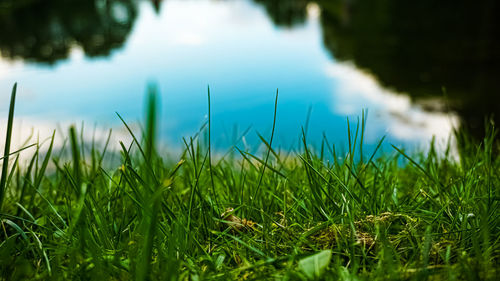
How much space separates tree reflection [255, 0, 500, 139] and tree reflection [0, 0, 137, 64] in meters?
7.62

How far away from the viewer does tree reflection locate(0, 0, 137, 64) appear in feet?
44.8

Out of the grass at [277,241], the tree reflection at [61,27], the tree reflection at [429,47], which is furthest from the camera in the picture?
the tree reflection at [61,27]

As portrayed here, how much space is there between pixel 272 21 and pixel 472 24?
12.0 metres

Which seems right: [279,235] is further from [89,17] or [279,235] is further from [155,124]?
[89,17]

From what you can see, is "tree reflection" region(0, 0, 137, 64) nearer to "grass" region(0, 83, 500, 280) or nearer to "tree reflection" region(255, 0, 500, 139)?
"tree reflection" region(255, 0, 500, 139)

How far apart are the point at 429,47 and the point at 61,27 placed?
13.5 m

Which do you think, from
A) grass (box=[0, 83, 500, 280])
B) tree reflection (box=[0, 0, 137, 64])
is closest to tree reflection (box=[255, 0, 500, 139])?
grass (box=[0, 83, 500, 280])

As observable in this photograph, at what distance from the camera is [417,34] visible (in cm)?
1370

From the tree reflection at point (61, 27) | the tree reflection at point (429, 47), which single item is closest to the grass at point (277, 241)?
the tree reflection at point (429, 47)

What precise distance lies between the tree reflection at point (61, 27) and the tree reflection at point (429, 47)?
7.62 metres

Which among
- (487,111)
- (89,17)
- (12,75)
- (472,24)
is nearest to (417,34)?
(472,24)

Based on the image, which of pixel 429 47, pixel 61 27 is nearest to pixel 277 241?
pixel 429 47

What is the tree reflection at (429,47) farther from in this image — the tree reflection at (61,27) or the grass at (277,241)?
the tree reflection at (61,27)

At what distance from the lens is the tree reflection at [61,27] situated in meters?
13.7
